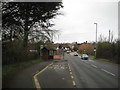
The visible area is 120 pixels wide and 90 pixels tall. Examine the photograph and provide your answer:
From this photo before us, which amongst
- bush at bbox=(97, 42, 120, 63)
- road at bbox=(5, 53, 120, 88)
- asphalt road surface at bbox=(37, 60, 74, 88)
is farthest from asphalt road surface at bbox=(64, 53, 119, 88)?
bush at bbox=(97, 42, 120, 63)

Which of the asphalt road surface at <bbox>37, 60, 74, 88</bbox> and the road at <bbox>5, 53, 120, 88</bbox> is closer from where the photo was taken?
the asphalt road surface at <bbox>37, 60, 74, 88</bbox>

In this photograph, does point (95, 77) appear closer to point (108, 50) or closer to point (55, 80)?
point (55, 80)

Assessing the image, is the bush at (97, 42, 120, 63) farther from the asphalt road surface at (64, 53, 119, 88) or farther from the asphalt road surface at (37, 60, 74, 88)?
the asphalt road surface at (37, 60, 74, 88)

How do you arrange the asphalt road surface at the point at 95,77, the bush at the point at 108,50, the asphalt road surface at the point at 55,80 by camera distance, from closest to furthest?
the asphalt road surface at the point at 55,80
the asphalt road surface at the point at 95,77
the bush at the point at 108,50

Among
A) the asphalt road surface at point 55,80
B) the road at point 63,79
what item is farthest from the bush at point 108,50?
the asphalt road surface at point 55,80

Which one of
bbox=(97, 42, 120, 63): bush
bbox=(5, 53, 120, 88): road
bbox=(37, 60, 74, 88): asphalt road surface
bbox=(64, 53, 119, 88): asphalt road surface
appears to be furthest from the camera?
bbox=(97, 42, 120, 63): bush

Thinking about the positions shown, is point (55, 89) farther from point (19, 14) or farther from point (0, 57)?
point (0, 57)

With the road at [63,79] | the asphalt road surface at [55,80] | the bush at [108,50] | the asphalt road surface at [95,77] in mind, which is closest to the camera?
the asphalt road surface at [55,80]

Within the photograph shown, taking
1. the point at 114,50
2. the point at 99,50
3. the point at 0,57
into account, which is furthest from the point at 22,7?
the point at 99,50

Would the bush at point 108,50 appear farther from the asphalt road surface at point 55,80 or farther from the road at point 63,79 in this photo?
the asphalt road surface at point 55,80

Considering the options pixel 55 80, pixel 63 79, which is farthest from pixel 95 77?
pixel 55 80

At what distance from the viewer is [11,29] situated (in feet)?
47.0

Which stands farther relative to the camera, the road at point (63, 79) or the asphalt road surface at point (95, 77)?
the asphalt road surface at point (95, 77)

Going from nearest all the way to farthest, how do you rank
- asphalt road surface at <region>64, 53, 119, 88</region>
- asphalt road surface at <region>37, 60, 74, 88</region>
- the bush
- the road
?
1. asphalt road surface at <region>37, 60, 74, 88</region>
2. the road
3. asphalt road surface at <region>64, 53, 119, 88</region>
4. the bush
